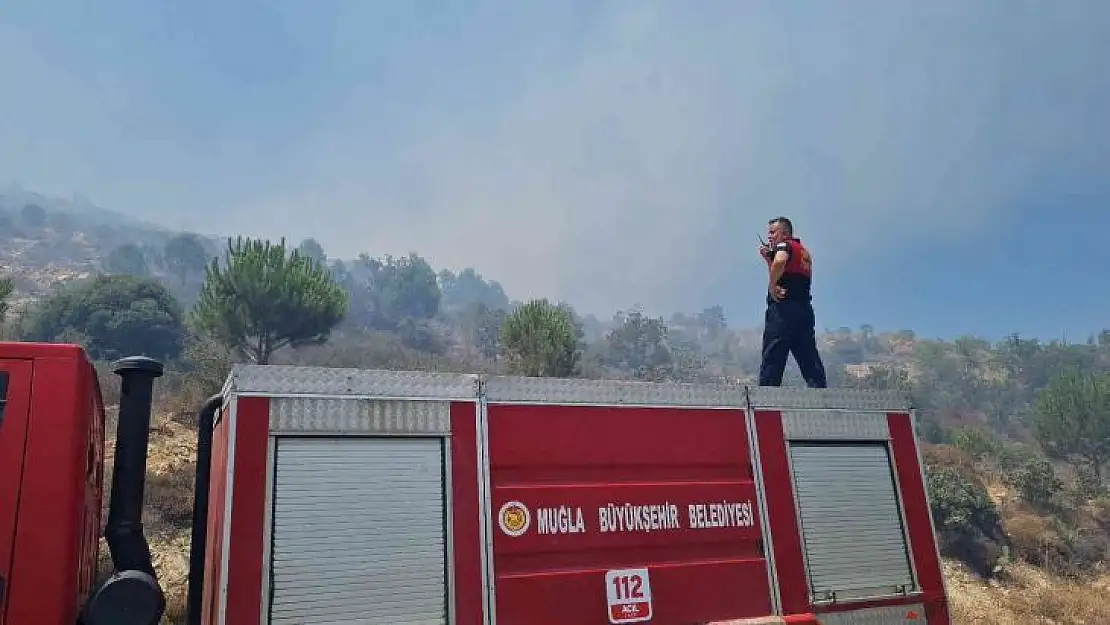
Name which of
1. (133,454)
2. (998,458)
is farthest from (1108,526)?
(133,454)

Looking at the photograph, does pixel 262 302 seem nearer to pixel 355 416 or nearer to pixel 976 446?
pixel 355 416

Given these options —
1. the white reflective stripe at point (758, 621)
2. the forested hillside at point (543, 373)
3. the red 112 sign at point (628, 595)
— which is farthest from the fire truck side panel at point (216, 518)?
the forested hillside at point (543, 373)

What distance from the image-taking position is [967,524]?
19.0m

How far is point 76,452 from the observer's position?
3795 mm

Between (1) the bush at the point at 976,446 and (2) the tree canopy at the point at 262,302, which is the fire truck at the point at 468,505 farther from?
(1) the bush at the point at 976,446

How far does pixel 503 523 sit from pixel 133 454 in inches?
89.0

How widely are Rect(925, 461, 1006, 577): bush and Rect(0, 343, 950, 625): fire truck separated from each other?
15.0 meters

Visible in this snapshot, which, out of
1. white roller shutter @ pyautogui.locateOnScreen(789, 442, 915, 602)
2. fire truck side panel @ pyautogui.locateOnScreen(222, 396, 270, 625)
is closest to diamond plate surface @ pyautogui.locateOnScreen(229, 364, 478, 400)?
fire truck side panel @ pyautogui.locateOnScreen(222, 396, 270, 625)

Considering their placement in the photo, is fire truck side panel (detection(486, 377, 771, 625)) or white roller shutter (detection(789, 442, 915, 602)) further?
white roller shutter (detection(789, 442, 915, 602))

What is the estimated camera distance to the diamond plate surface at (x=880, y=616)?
549 centimetres

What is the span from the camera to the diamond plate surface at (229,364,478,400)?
444 centimetres

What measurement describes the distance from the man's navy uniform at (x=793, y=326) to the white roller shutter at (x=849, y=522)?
1.05 meters

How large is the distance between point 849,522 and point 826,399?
0.99 meters

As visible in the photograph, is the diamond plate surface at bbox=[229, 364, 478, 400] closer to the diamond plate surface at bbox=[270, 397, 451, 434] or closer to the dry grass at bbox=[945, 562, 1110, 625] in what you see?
the diamond plate surface at bbox=[270, 397, 451, 434]
